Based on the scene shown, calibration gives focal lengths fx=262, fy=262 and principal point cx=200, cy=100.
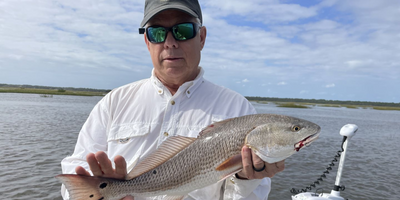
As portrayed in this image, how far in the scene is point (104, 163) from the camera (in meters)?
2.43

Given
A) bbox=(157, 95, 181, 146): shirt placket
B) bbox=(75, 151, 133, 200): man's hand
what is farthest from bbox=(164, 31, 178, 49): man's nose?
bbox=(75, 151, 133, 200): man's hand

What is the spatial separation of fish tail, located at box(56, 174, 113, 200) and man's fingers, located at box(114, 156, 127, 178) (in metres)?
0.16

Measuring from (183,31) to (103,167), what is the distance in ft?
5.69

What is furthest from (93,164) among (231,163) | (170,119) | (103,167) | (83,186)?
(231,163)

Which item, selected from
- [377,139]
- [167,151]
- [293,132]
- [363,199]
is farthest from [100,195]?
→ [377,139]

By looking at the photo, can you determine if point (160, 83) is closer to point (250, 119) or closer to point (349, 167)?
point (250, 119)

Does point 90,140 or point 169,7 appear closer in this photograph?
point 169,7

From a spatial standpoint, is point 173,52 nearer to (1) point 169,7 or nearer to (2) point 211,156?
(1) point 169,7

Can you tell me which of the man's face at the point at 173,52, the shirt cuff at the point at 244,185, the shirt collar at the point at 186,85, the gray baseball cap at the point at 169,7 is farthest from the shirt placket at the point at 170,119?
the gray baseball cap at the point at 169,7

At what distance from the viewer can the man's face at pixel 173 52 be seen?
309cm

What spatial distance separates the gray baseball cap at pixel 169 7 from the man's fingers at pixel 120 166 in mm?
1606

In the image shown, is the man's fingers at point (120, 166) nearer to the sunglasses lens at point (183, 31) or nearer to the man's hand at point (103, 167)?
the man's hand at point (103, 167)

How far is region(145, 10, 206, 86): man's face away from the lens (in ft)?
10.1

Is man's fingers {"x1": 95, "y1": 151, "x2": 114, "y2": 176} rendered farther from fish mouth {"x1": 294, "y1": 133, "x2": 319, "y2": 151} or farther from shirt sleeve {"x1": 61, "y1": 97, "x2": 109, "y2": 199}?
fish mouth {"x1": 294, "y1": 133, "x2": 319, "y2": 151}
